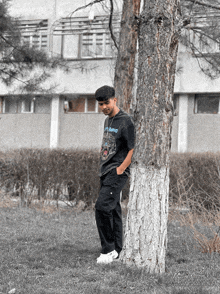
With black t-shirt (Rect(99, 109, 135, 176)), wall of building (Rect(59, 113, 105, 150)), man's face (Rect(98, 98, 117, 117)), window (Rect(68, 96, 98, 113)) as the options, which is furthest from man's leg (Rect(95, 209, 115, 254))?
window (Rect(68, 96, 98, 113))

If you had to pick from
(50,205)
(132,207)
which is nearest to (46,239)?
(132,207)

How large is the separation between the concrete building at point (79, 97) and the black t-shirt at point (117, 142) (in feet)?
39.8

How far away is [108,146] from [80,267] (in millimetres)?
1197

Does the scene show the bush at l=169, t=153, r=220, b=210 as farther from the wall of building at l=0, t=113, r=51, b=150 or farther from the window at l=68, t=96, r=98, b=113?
the wall of building at l=0, t=113, r=51, b=150

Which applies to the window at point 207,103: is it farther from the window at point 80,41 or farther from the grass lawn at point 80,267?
the grass lawn at point 80,267

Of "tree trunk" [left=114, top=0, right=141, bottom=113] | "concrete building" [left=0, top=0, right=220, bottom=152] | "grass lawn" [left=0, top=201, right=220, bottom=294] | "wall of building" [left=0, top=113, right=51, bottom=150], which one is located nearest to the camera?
"grass lawn" [left=0, top=201, right=220, bottom=294]

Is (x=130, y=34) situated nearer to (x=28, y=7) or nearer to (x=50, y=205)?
(x=50, y=205)

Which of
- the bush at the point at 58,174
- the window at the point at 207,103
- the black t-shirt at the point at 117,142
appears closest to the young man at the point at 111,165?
the black t-shirt at the point at 117,142

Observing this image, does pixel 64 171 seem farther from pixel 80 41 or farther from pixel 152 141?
pixel 80 41

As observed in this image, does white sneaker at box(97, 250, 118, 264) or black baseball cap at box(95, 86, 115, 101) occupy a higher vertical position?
black baseball cap at box(95, 86, 115, 101)

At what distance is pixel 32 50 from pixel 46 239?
18.7 feet

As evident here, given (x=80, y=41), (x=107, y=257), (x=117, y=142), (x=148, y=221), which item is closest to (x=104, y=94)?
(x=117, y=142)

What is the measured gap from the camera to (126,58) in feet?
23.4

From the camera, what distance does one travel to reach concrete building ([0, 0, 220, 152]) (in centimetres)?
1670
